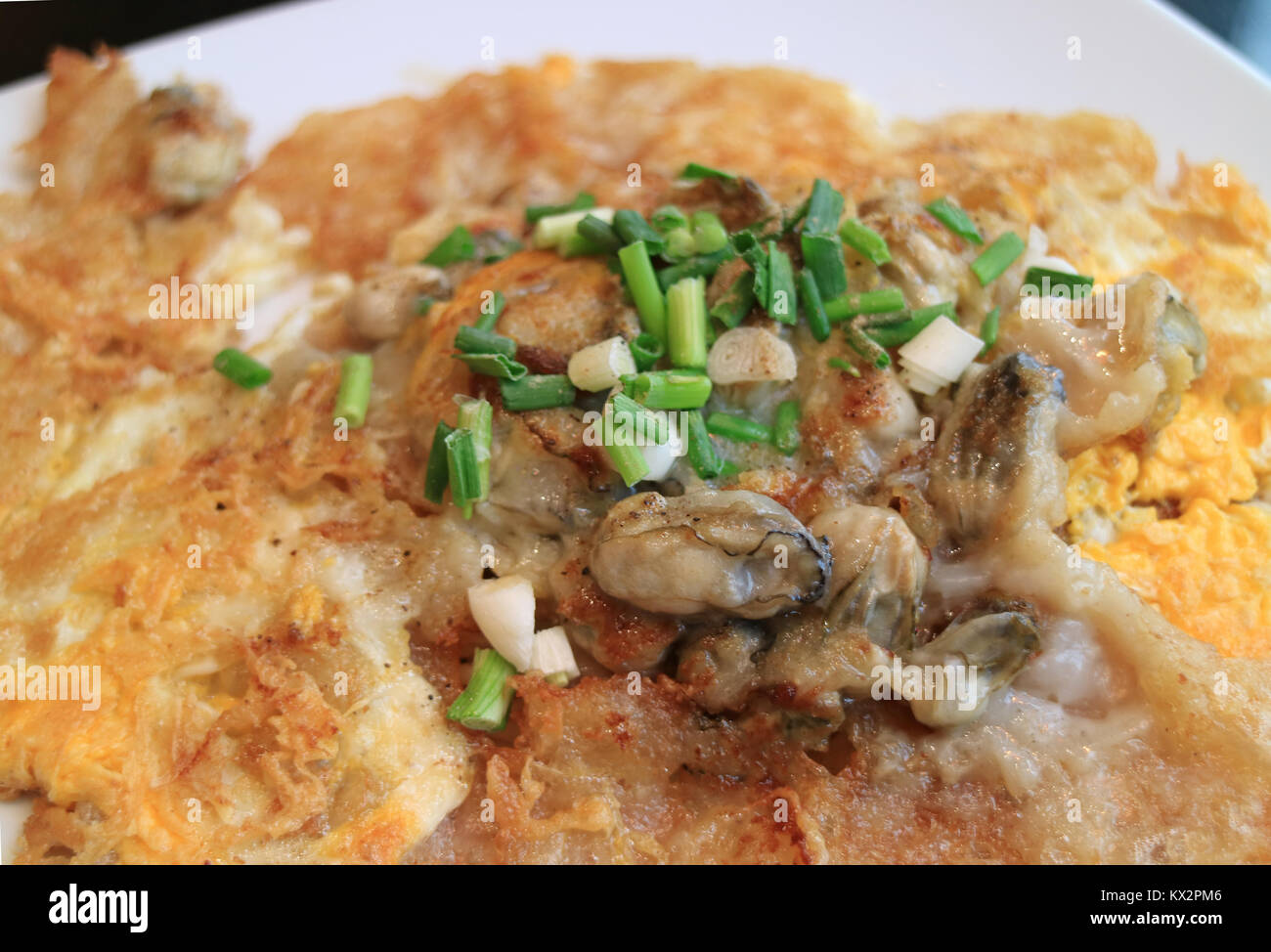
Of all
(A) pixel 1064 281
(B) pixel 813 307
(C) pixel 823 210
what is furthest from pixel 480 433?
(A) pixel 1064 281

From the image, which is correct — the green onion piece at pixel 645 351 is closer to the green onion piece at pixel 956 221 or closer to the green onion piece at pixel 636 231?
the green onion piece at pixel 636 231

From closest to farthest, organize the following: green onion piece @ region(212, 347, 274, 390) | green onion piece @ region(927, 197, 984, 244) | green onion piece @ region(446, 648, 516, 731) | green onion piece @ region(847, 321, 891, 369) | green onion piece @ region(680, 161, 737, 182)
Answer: green onion piece @ region(446, 648, 516, 731) < green onion piece @ region(847, 321, 891, 369) < green onion piece @ region(927, 197, 984, 244) < green onion piece @ region(680, 161, 737, 182) < green onion piece @ region(212, 347, 274, 390)

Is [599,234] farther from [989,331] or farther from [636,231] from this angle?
[989,331]

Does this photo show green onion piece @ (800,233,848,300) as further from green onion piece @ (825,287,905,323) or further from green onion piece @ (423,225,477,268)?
green onion piece @ (423,225,477,268)

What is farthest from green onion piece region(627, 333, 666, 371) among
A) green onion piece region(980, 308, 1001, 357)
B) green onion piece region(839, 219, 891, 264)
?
green onion piece region(980, 308, 1001, 357)

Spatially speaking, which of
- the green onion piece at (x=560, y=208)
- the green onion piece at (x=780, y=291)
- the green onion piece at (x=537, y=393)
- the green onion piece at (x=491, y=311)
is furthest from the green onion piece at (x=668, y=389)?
the green onion piece at (x=560, y=208)

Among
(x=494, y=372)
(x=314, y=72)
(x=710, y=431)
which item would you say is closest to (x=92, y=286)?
(x=314, y=72)

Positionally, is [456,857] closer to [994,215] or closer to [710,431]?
[710,431]
